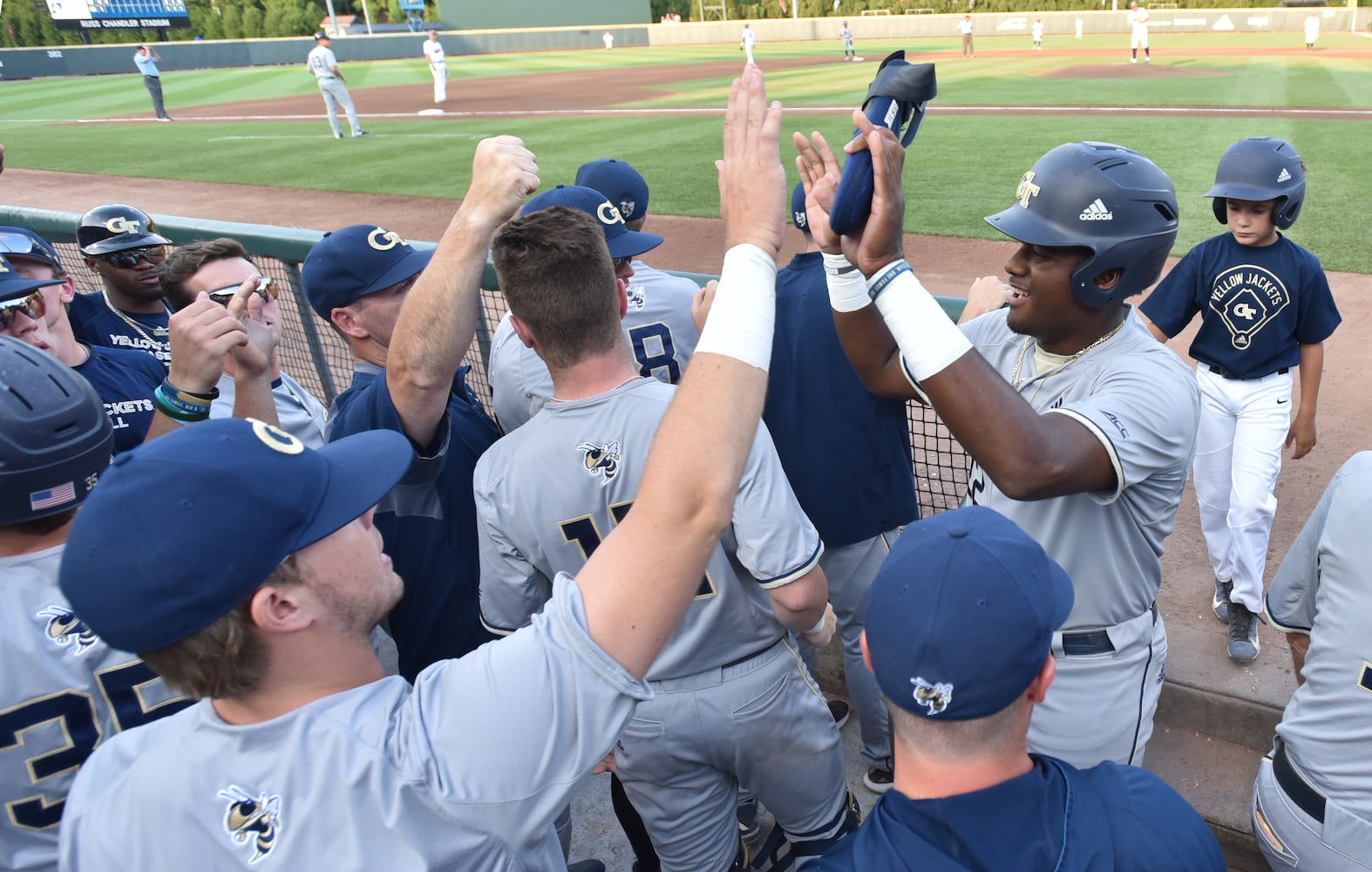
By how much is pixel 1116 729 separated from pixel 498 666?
1717mm

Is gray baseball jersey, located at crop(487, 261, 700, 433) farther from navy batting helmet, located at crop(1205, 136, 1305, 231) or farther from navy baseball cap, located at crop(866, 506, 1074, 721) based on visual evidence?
navy batting helmet, located at crop(1205, 136, 1305, 231)

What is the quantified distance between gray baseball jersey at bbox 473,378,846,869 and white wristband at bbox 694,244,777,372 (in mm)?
768

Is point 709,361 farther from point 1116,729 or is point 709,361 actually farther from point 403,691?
point 1116,729

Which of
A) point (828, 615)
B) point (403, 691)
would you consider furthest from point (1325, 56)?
point (403, 691)

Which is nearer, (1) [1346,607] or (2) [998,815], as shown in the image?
(2) [998,815]

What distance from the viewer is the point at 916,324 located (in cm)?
196

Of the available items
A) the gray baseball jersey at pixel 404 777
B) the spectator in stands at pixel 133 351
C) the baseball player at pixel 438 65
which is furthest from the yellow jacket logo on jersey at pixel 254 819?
the baseball player at pixel 438 65

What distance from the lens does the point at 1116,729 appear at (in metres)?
2.26

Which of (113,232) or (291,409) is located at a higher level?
(113,232)

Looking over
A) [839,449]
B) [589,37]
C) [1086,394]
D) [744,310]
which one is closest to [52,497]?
[744,310]

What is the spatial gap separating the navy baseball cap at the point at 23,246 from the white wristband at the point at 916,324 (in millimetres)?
3881

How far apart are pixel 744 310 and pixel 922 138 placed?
15.5 metres

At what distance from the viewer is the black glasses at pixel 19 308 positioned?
3.29 metres

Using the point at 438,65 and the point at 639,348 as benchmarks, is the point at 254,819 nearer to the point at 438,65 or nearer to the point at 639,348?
the point at 639,348
